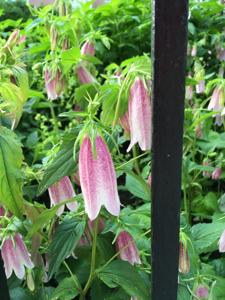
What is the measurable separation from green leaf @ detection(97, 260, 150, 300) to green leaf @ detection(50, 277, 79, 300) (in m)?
0.06

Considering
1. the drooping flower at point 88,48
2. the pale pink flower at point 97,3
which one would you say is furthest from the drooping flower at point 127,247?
the pale pink flower at point 97,3

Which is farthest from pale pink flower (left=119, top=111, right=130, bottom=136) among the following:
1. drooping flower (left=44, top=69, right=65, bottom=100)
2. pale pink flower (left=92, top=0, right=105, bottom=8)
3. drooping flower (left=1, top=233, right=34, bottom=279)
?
pale pink flower (left=92, top=0, right=105, bottom=8)

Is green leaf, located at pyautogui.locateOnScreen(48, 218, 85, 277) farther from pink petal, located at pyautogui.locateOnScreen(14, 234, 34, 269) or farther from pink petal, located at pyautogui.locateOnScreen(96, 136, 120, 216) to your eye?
pink petal, located at pyautogui.locateOnScreen(96, 136, 120, 216)

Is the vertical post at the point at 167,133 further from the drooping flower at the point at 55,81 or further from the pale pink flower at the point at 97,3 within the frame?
the pale pink flower at the point at 97,3

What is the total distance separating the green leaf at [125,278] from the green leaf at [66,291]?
0.20 feet

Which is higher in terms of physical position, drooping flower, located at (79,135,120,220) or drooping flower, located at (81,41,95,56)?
drooping flower, located at (81,41,95,56)

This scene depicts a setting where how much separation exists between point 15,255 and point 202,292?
333 mm

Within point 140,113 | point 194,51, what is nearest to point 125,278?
point 140,113

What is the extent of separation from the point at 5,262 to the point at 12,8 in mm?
2557

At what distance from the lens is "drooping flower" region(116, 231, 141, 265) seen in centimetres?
80

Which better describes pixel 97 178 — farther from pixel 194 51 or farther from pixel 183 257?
pixel 194 51

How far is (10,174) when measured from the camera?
0.66 metres

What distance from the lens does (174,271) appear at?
0.71m

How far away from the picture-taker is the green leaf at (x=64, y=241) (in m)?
0.77
